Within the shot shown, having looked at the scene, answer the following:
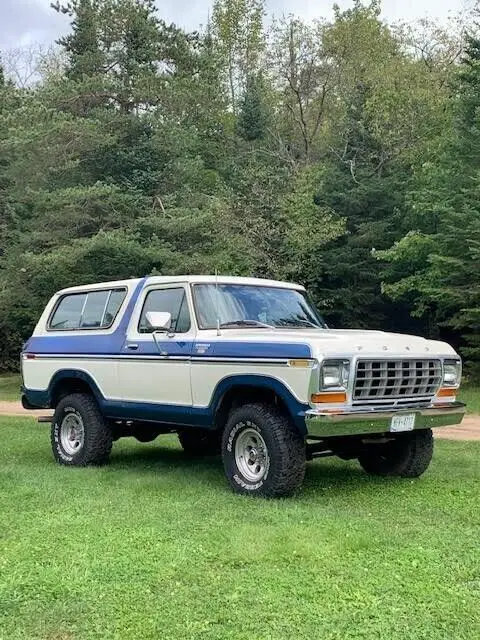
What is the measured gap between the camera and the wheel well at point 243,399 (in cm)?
713

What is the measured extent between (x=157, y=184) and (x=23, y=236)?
4.46 metres

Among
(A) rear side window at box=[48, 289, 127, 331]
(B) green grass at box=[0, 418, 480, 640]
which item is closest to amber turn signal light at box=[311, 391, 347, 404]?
(B) green grass at box=[0, 418, 480, 640]

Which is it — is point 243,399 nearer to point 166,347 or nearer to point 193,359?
point 193,359

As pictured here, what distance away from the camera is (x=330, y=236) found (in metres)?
26.1

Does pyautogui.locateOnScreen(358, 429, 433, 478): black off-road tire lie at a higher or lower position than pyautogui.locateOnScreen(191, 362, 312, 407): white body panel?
lower

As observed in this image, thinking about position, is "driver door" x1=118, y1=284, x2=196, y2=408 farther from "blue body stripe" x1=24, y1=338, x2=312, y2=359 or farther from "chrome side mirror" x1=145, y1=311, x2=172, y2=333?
"chrome side mirror" x1=145, y1=311, x2=172, y2=333

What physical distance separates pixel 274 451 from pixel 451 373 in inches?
82.6

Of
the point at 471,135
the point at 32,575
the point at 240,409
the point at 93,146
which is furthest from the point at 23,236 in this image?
the point at 32,575

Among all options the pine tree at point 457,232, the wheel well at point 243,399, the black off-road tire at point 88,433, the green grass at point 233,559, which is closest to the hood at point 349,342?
the wheel well at point 243,399

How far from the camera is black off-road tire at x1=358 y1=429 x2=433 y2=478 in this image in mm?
8047

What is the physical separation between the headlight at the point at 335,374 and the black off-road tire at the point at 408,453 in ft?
5.13

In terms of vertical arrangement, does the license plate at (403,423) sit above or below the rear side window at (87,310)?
below

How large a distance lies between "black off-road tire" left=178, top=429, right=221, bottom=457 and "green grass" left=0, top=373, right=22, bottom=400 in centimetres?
1218

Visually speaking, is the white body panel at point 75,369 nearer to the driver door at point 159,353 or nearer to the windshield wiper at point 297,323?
the driver door at point 159,353
